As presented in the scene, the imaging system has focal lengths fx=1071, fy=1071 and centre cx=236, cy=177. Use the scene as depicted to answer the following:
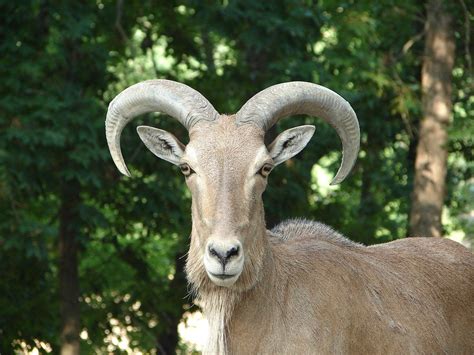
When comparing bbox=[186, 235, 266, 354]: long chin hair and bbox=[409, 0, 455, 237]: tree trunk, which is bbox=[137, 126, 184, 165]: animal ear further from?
bbox=[409, 0, 455, 237]: tree trunk

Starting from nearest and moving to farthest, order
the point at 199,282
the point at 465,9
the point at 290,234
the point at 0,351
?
the point at 199,282
the point at 290,234
the point at 465,9
the point at 0,351

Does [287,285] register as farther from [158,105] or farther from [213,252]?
[158,105]

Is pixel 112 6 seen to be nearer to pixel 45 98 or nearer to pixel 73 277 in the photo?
pixel 45 98

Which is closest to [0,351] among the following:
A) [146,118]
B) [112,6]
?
[146,118]

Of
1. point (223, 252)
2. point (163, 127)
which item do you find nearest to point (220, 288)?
point (223, 252)

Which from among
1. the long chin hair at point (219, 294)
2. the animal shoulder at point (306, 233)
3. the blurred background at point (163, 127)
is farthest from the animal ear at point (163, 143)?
the blurred background at point (163, 127)

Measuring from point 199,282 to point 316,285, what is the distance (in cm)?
101

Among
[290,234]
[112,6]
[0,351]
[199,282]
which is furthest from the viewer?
[112,6]

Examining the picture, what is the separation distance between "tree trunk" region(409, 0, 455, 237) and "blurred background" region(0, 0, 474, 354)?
0.02 metres

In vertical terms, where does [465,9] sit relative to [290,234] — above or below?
below

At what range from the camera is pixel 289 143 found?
893 centimetres

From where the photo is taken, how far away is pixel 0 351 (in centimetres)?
1692

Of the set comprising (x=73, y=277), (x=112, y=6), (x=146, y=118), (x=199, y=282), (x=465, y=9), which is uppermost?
(x=199, y=282)

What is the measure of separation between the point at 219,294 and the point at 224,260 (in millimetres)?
717
